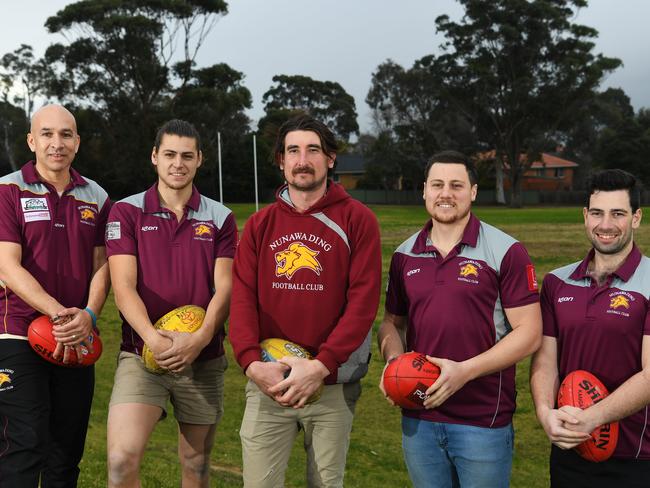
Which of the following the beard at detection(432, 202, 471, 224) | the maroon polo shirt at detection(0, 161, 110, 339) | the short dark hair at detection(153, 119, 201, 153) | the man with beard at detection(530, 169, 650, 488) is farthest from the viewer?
the short dark hair at detection(153, 119, 201, 153)

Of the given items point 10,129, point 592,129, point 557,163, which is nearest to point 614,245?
point 10,129

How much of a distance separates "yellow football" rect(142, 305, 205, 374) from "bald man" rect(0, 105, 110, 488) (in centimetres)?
44

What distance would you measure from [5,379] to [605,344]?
337 centimetres

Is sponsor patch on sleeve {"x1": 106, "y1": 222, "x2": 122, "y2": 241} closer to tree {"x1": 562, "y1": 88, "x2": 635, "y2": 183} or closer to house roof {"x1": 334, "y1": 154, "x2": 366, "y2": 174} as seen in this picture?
tree {"x1": 562, "y1": 88, "x2": 635, "y2": 183}

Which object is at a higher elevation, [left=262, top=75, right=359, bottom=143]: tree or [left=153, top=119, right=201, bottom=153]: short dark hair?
[left=262, top=75, right=359, bottom=143]: tree

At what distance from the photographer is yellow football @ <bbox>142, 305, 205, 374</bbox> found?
156 inches

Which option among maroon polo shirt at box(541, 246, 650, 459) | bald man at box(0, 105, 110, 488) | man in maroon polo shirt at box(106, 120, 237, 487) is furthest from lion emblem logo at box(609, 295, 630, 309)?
bald man at box(0, 105, 110, 488)

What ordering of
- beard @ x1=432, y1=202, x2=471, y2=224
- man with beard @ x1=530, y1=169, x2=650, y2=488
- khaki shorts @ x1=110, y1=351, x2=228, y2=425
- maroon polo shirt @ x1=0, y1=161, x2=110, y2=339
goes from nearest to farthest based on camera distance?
man with beard @ x1=530, y1=169, x2=650, y2=488, beard @ x1=432, y1=202, x2=471, y2=224, khaki shorts @ x1=110, y1=351, x2=228, y2=425, maroon polo shirt @ x1=0, y1=161, x2=110, y2=339

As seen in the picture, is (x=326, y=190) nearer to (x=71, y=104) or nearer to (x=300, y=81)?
(x=71, y=104)

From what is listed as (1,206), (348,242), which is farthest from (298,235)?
(1,206)

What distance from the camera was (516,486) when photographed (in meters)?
Result: 6.05

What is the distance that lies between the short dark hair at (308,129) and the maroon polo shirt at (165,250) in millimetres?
740

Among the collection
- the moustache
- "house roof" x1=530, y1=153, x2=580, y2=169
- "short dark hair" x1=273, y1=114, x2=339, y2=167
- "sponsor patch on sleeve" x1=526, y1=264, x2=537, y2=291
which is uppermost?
"house roof" x1=530, y1=153, x2=580, y2=169

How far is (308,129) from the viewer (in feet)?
12.3
